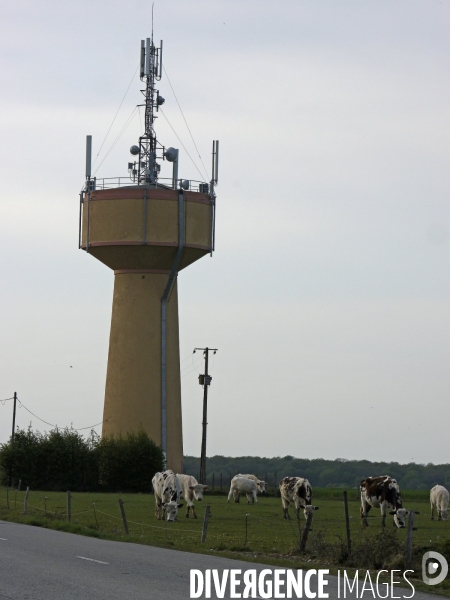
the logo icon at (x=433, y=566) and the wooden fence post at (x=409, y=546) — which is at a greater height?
the wooden fence post at (x=409, y=546)

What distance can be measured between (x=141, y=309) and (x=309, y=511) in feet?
104

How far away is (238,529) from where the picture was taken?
105 ft

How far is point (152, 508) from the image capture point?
43656 mm

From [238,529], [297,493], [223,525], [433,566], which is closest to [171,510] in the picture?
[223,525]

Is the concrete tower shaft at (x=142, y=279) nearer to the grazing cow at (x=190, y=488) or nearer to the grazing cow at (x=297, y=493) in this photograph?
the grazing cow at (x=190, y=488)

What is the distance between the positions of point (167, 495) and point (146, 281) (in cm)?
2246

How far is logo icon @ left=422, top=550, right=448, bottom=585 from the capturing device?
66.0ft

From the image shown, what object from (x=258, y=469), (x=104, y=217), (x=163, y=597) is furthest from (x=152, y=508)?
(x=258, y=469)

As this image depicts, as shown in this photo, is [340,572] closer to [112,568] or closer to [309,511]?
[112,568]

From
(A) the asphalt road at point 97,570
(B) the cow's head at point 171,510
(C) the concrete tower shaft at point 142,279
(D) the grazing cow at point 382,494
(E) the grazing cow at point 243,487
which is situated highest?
(C) the concrete tower shaft at point 142,279

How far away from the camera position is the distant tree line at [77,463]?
2394 inches

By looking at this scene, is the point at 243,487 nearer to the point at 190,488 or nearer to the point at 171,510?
the point at 190,488

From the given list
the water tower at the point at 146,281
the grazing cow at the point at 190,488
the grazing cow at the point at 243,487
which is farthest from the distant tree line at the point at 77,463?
the grazing cow at the point at 190,488

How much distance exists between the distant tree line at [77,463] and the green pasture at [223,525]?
428 inches
